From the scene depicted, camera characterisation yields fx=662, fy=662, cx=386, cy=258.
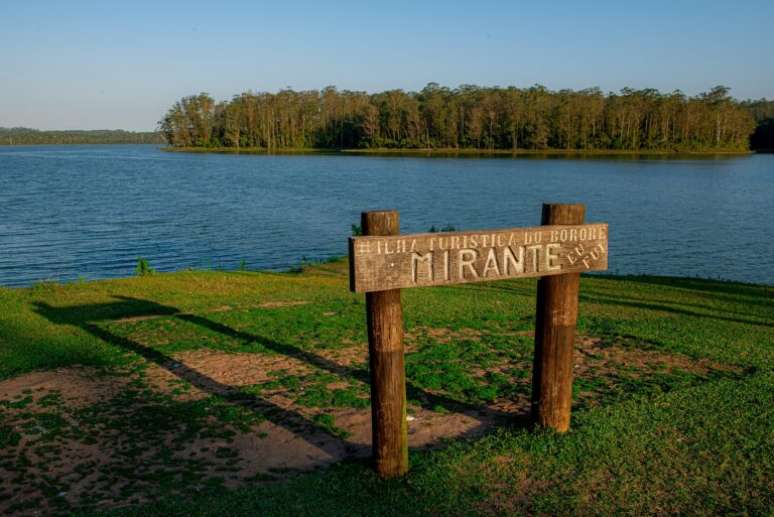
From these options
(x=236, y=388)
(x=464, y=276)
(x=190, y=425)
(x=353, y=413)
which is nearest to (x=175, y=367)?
(x=236, y=388)

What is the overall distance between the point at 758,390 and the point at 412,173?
70.1 metres

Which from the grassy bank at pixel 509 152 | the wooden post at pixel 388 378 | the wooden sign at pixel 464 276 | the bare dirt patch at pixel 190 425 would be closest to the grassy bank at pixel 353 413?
the bare dirt patch at pixel 190 425

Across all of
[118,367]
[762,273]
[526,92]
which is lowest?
[762,273]

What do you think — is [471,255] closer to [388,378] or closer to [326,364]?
[388,378]

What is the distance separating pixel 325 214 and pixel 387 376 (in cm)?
3749

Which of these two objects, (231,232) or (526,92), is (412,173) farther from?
(526,92)

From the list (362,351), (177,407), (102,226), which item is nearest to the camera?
(177,407)

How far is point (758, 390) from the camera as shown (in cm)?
766

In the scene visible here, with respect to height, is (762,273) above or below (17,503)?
below

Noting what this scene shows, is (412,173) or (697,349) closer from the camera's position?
(697,349)

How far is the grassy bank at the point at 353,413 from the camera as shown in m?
5.45

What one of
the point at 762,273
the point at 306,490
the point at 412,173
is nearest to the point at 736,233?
the point at 762,273

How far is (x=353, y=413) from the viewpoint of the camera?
7344 millimetres

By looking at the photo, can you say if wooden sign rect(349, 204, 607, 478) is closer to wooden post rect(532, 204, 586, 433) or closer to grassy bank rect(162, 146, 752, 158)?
wooden post rect(532, 204, 586, 433)
